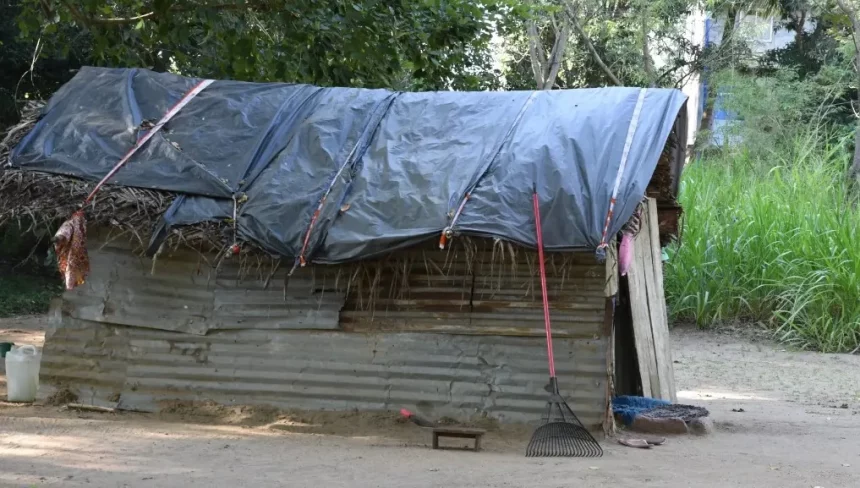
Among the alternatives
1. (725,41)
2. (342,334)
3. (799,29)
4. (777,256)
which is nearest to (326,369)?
(342,334)

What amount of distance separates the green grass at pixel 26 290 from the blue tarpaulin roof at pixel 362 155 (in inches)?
339

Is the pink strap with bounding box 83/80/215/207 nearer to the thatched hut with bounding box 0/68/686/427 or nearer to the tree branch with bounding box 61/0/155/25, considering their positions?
the thatched hut with bounding box 0/68/686/427

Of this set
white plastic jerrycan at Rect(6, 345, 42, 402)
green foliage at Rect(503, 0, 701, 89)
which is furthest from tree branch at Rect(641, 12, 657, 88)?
white plastic jerrycan at Rect(6, 345, 42, 402)

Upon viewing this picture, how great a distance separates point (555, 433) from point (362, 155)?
254cm

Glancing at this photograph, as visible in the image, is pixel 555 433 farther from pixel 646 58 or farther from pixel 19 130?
pixel 646 58

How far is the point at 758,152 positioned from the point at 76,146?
53.7 feet

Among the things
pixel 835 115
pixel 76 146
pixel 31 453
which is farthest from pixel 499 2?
pixel 835 115

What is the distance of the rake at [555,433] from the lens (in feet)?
21.0

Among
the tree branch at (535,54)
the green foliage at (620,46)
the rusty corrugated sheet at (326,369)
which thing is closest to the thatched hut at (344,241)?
the rusty corrugated sheet at (326,369)

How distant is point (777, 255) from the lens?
564 inches

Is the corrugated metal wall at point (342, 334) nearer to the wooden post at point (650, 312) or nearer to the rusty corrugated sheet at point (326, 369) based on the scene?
the rusty corrugated sheet at point (326, 369)

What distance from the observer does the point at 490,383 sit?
277 inches

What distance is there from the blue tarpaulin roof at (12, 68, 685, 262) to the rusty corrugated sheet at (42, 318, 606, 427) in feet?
2.70

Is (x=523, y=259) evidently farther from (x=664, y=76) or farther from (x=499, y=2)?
(x=664, y=76)
